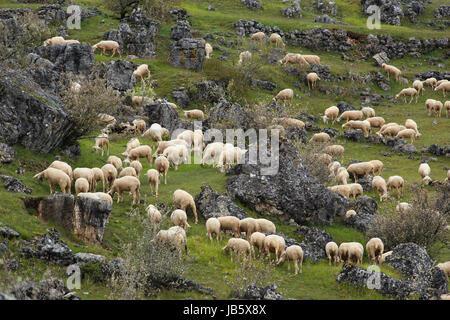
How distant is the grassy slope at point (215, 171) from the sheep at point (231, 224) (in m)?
0.84

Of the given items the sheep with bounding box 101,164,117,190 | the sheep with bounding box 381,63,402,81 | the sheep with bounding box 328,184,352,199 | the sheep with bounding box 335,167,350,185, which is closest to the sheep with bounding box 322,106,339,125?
the sheep with bounding box 381,63,402,81

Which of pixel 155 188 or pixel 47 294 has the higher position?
pixel 47 294

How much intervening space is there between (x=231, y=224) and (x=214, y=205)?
1.90 metres

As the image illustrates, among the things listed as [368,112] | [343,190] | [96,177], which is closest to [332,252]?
[343,190]

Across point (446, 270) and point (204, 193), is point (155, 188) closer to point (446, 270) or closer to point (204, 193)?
point (204, 193)

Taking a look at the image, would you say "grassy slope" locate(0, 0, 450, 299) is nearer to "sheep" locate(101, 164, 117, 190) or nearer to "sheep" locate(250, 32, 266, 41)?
"sheep" locate(101, 164, 117, 190)

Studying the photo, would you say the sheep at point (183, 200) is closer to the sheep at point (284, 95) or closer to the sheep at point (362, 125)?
the sheep at point (362, 125)

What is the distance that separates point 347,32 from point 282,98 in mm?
18514

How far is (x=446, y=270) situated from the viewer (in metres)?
22.5

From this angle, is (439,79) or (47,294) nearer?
(47,294)

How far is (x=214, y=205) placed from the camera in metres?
24.9
